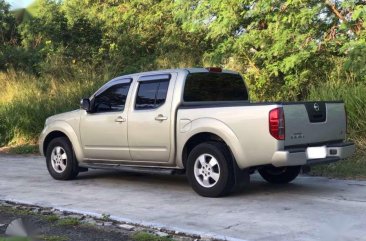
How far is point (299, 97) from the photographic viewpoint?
1222 cm

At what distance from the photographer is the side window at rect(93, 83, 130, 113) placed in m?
8.09

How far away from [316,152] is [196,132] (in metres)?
1.59

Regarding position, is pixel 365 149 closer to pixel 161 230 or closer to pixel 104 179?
pixel 104 179

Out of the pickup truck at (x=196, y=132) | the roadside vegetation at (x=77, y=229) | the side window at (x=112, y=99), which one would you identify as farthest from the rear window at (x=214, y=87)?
the roadside vegetation at (x=77, y=229)

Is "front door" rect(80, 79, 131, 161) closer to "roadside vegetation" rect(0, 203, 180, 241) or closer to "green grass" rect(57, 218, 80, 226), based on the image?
"roadside vegetation" rect(0, 203, 180, 241)

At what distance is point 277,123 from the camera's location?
6184mm

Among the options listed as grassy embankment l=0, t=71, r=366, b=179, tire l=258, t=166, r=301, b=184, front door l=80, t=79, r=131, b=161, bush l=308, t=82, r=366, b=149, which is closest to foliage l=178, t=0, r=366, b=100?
bush l=308, t=82, r=366, b=149

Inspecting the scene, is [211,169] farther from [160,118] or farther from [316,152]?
[316,152]

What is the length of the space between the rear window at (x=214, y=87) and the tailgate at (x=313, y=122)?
5.37 ft

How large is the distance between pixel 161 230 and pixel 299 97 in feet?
25.3

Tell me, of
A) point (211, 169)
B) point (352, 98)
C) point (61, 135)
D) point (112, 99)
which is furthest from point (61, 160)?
point (352, 98)

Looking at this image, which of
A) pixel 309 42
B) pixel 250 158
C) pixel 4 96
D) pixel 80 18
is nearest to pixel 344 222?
pixel 250 158

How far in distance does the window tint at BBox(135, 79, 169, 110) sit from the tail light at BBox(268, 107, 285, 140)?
6.05 feet

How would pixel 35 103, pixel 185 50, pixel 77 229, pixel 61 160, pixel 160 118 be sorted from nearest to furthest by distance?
pixel 77 229
pixel 160 118
pixel 61 160
pixel 35 103
pixel 185 50
